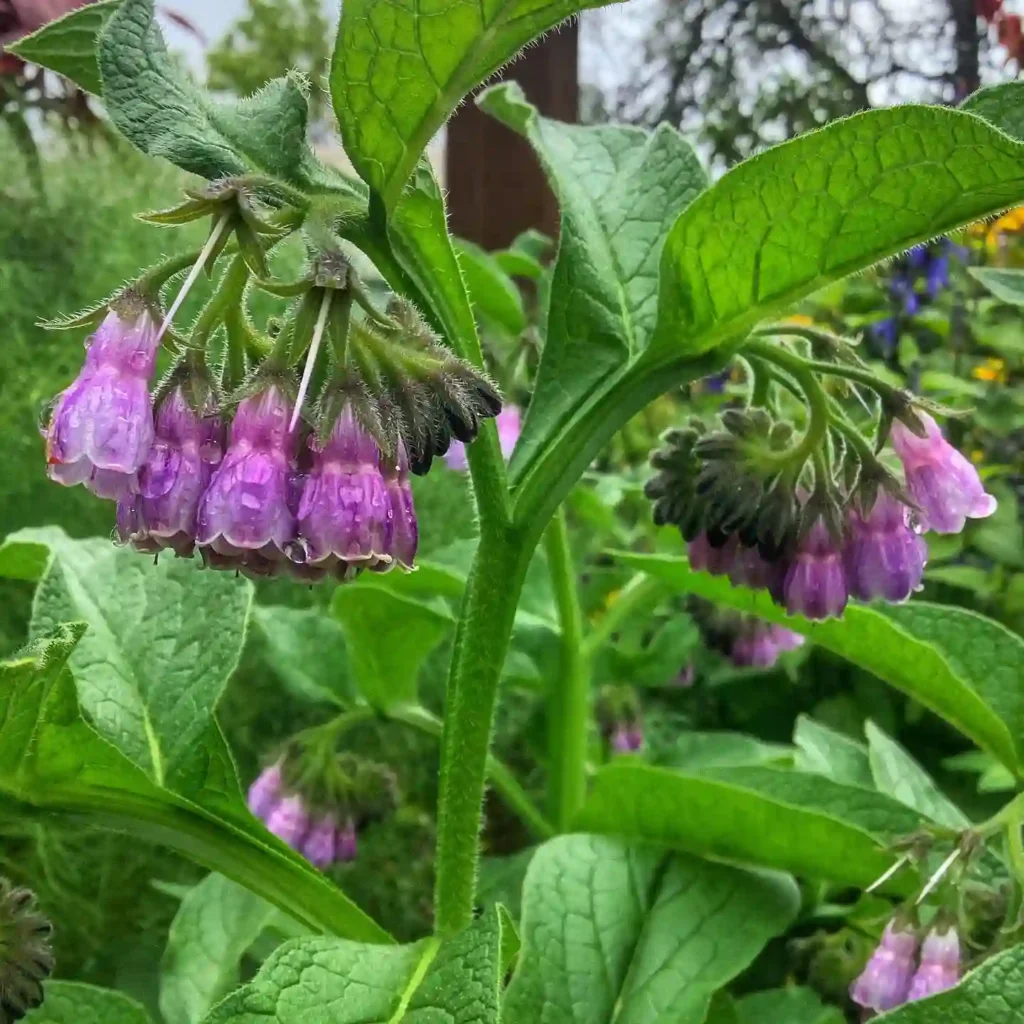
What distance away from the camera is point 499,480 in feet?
1.57

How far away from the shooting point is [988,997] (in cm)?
43

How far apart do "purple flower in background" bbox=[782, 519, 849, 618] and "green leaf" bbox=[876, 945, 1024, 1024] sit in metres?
0.17

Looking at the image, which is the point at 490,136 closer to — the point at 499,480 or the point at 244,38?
the point at 244,38

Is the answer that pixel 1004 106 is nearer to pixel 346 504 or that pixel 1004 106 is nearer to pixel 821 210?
pixel 821 210

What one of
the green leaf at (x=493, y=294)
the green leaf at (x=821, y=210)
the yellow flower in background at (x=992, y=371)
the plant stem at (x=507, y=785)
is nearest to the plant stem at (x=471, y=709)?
the green leaf at (x=821, y=210)

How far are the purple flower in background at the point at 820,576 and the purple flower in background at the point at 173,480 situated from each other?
291 millimetres

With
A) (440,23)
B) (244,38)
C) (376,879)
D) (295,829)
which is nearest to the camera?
(440,23)

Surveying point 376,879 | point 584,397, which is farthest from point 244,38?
point 584,397

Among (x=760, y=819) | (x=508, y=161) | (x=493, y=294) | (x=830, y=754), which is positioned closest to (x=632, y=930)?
(x=760, y=819)

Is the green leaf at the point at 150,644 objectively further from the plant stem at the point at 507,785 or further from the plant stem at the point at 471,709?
the plant stem at the point at 507,785

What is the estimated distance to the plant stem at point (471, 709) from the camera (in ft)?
1.60

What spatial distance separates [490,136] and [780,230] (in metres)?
1.54

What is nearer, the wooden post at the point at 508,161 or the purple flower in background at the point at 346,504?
the purple flower in background at the point at 346,504

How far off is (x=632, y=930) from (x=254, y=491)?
34 cm
